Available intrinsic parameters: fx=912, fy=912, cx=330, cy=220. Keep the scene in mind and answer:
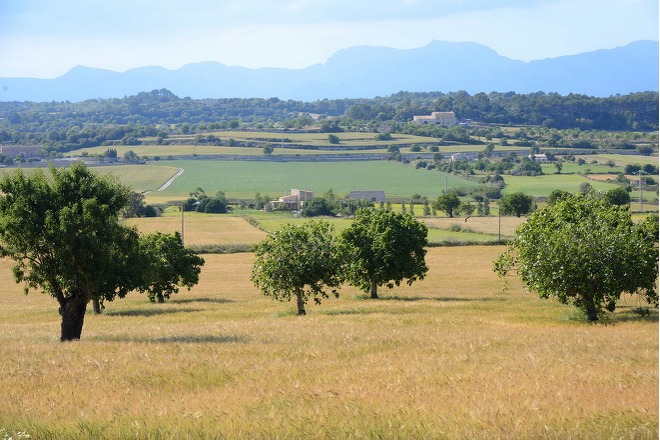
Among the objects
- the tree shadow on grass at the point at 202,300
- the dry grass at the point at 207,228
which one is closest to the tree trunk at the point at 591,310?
the tree shadow on grass at the point at 202,300

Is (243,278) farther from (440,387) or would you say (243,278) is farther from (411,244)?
(440,387)

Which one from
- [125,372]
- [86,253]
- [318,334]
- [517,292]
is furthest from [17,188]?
[517,292]

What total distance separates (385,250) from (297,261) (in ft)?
36.5

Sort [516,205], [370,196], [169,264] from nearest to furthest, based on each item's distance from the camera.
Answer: [169,264] → [516,205] → [370,196]

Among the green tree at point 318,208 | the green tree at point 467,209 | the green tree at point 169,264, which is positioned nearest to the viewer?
the green tree at point 169,264

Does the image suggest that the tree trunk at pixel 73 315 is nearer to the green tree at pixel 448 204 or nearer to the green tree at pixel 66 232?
the green tree at pixel 66 232

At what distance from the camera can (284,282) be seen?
41.8 m

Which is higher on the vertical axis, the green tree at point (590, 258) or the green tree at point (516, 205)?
the green tree at point (590, 258)

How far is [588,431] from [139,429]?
577 centimetres

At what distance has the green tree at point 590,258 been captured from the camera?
33.4 m

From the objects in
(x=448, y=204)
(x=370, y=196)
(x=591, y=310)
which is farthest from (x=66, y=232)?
(x=370, y=196)

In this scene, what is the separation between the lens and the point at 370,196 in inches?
6314

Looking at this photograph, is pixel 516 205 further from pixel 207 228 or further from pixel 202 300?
pixel 202 300

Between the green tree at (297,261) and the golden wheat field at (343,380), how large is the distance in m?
6.03
